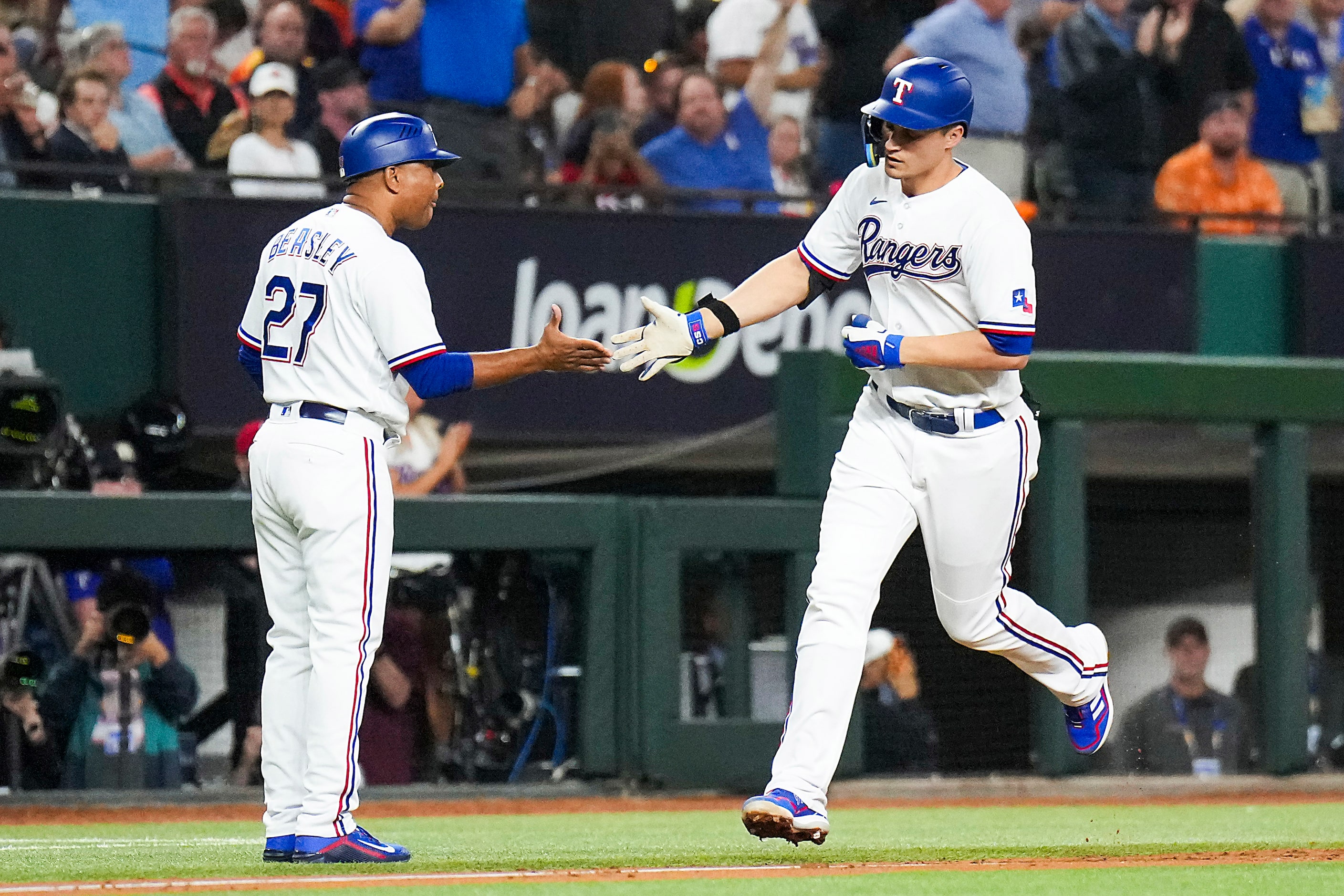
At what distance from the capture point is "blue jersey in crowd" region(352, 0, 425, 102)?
984 cm

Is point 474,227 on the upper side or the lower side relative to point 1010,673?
upper

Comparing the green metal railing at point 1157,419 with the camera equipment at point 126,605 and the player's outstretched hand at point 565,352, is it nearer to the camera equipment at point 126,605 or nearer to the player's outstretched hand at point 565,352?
the camera equipment at point 126,605

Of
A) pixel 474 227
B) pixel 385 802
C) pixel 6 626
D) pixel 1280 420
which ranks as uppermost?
pixel 474 227

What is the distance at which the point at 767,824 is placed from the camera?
4883 millimetres

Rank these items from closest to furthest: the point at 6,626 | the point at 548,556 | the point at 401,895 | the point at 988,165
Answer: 1. the point at 401,895
2. the point at 6,626
3. the point at 548,556
4. the point at 988,165

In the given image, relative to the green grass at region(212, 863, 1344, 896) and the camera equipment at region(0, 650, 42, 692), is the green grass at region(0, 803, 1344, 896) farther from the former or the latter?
the camera equipment at region(0, 650, 42, 692)

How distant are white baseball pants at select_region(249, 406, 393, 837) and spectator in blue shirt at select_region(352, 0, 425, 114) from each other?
500 cm

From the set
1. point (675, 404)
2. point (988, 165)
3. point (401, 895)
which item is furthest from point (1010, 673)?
point (401, 895)

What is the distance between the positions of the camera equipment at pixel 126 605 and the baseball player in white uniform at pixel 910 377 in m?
3.04

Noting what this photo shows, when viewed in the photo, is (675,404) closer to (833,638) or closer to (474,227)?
(474,227)

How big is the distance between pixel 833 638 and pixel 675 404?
207 inches

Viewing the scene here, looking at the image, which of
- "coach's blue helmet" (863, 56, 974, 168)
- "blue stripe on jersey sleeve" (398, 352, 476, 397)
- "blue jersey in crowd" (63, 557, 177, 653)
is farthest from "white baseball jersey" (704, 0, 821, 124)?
"blue stripe on jersey sleeve" (398, 352, 476, 397)

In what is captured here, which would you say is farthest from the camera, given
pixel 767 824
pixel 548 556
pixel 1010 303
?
pixel 548 556

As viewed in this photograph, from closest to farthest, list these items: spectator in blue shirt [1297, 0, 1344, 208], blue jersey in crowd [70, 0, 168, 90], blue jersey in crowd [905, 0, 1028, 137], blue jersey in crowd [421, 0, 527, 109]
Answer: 1. blue jersey in crowd [70, 0, 168, 90]
2. blue jersey in crowd [421, 0, 527, 109]
3. blue jersey in crowd [905, 0, 1028, 137]
4. spectator in blue shirt [1297, 0, 1344, 208]
